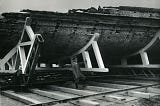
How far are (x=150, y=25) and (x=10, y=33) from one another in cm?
497

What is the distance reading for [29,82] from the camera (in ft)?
18.7

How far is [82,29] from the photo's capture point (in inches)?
278

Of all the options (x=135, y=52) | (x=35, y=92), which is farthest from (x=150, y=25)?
(x=35, y=92)

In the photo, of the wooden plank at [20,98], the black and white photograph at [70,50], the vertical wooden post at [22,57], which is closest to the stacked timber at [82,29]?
the black and white photograph at [70,50]

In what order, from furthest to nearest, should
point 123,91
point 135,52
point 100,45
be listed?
point 135,52 → point 100,45 → point 123,91

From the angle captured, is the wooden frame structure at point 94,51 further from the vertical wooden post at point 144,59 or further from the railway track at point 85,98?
the vertical wooden post at point 144,59

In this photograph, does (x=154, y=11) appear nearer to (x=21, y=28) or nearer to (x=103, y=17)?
(x=103, y=17)

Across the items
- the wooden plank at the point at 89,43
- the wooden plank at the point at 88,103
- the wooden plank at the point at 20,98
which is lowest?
the wooden plank at the point at 88,103

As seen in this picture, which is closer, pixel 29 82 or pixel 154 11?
pixel 29 82

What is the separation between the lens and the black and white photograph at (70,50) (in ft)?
16.4

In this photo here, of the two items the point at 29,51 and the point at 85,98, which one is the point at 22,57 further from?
the point at 85,98

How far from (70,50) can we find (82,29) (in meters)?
0.90

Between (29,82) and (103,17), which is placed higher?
(103,17)

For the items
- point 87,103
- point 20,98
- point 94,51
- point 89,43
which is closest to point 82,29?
point 89,43
